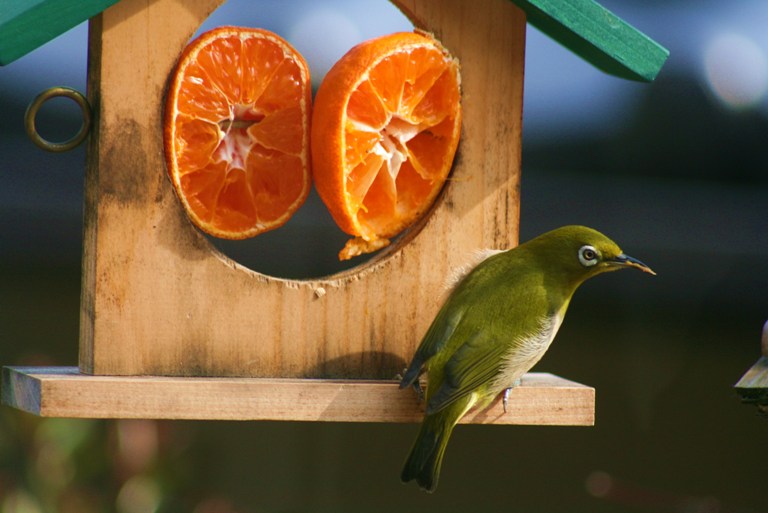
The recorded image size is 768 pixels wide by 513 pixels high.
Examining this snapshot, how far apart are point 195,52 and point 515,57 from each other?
65 cm

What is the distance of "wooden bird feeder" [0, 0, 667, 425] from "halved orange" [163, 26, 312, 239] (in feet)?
0.12

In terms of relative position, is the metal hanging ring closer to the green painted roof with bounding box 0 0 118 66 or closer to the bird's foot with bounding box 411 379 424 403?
the green painted roof with bounding box 0 0 118 66

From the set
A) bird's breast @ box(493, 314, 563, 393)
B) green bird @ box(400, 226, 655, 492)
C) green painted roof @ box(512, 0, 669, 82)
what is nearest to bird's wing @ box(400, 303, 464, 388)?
green bird @ box(400, 226, 655, 492)

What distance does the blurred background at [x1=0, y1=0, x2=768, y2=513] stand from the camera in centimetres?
388

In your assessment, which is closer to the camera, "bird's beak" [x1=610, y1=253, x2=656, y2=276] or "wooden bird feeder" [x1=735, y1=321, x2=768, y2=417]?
"wooden bird feeder" [x1=735, y1=321, x2=768, y2=417]

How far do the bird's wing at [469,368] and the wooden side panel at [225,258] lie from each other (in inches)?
8.6

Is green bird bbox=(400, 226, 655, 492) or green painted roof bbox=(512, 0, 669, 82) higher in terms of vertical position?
green painted roof bbox=(512, 0, 669, 82)

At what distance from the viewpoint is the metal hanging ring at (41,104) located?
2.01m

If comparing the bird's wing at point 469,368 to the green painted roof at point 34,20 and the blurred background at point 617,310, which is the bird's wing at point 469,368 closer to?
the green painted roof at point 34,20

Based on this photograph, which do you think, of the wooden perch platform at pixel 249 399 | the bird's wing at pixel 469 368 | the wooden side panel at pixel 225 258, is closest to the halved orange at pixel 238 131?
the wooden side panel at pixel 225 258

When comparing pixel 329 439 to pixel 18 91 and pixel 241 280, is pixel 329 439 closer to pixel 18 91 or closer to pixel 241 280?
pixel 18 91

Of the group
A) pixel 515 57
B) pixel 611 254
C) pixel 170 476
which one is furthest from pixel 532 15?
pixel 170 476

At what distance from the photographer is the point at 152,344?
6.88 ft

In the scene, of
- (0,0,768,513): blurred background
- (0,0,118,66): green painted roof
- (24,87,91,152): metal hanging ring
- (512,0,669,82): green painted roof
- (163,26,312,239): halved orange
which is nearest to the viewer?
(0,0,118,66): green painted roof
